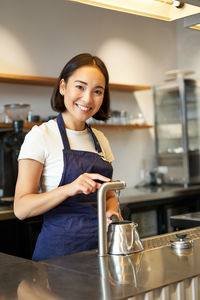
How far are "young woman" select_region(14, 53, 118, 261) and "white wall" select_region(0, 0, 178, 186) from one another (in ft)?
7.63

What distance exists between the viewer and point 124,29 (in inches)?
209

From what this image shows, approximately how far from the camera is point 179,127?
5.44 metres

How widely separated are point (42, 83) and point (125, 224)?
2959mm

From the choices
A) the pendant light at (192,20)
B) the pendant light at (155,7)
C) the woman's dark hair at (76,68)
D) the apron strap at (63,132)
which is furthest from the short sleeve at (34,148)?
the pendant light at (192,20)

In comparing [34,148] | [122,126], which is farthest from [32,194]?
[122,126]

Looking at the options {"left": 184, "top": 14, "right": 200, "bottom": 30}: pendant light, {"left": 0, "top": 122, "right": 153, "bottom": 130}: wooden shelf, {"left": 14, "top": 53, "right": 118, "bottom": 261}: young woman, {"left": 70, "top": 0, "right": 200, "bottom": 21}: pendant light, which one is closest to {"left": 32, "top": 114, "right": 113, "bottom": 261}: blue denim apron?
{"left": 14, "top": 53, "right": 118, "bottom": 261}: young woman

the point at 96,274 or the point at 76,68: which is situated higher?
the point at 76,68

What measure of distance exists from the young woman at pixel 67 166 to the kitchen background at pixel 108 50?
233 centimetres

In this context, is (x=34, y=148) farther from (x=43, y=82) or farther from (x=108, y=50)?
(x=108, y=50)

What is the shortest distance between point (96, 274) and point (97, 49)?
3906mm

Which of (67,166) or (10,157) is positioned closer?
(67,166)

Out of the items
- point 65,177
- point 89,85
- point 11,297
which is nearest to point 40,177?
point 65,177

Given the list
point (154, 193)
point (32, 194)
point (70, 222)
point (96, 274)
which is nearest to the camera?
point (96, 274)

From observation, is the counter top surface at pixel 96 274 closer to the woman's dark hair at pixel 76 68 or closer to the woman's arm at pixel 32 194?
the woman's arm at pixel 32 194
